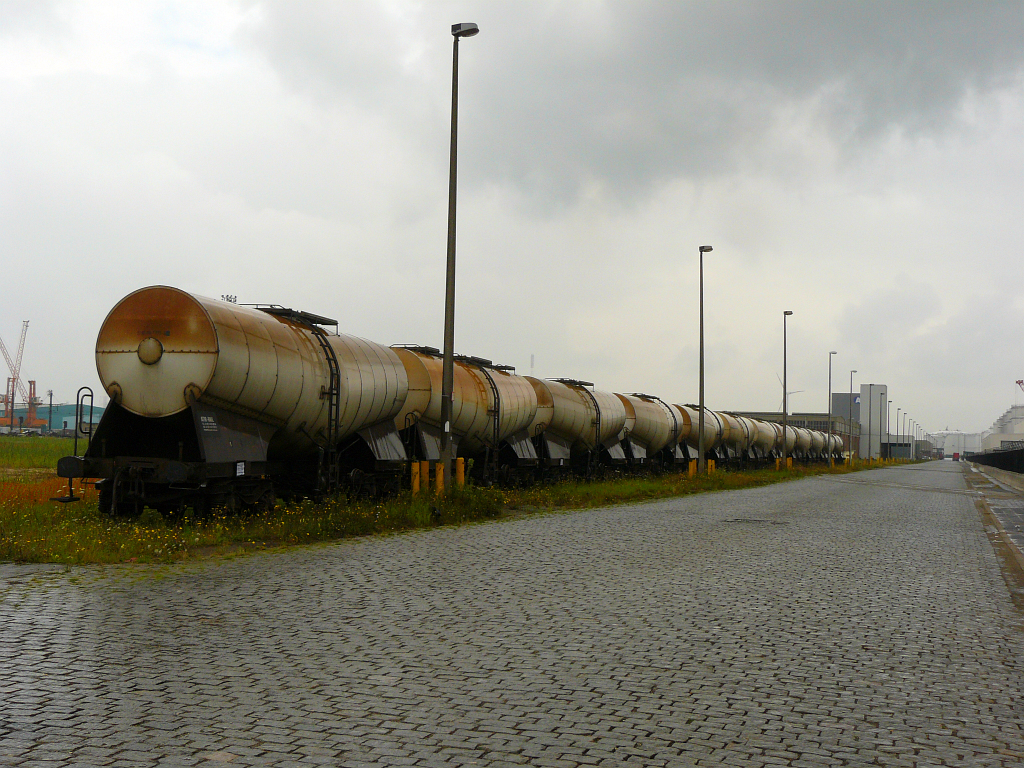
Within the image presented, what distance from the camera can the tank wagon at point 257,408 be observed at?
13.2m

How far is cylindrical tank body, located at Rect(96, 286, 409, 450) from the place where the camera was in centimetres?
1319

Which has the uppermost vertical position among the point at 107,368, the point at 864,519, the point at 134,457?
the point at 107,368

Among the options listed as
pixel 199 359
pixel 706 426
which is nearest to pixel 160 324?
pixel 199 359

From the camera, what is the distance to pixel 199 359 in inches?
517

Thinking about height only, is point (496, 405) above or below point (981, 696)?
above

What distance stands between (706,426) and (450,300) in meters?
30.1

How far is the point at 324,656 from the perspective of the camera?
19.9ft

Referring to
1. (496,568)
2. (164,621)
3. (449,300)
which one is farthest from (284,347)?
(164,621)

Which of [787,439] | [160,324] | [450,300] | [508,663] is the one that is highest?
[450,300]

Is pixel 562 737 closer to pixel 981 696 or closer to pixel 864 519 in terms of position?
pixel 981 696

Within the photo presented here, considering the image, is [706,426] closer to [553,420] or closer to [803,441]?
[553,420]

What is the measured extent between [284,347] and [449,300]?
436 cm

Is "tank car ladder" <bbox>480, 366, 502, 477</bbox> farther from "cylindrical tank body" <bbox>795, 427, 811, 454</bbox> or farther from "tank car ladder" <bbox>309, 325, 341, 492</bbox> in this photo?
"cylindrical tank body" <bbox>795, 427, 811, 454</bbox>

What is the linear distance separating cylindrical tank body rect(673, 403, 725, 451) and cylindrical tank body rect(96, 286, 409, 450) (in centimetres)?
2943
